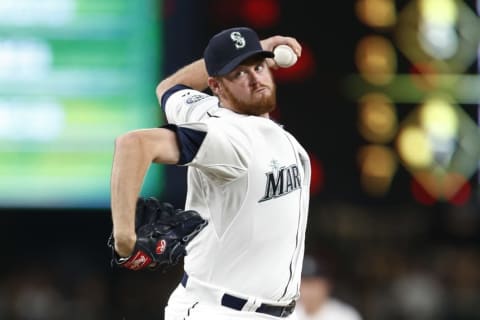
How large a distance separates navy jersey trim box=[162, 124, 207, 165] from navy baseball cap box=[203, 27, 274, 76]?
45 cm

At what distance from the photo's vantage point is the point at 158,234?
374 cm

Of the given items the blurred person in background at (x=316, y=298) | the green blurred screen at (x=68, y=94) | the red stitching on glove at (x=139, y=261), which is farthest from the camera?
the green blurred screen at (x=68, y=94)

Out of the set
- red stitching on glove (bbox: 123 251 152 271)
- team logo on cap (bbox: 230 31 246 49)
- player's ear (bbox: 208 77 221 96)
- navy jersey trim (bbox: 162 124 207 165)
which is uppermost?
team logo on cap (bbox: 230 31 246 49)

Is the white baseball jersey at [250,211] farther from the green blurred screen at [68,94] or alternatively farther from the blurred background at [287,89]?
the green blurred screen at [68,94]

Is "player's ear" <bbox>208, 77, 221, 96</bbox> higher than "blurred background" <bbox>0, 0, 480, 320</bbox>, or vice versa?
"player's ear" <bbox>208, 77, 221, 96</bbox>

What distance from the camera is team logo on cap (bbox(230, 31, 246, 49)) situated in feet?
13.7

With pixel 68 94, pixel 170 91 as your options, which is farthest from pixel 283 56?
pixel 68 94

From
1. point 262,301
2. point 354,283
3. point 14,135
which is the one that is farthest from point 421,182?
point 262,301

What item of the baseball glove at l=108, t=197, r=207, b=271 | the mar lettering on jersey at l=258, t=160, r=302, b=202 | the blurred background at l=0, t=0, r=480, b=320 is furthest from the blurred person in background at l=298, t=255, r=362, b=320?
A: the baseball glove at l=108, t=197, r=207, b=271

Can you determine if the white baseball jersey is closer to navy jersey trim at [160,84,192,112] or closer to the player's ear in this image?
the player's ear

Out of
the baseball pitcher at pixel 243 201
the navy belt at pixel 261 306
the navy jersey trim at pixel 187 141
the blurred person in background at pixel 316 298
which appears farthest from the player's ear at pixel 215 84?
the blurred person in background at pixel 316 298

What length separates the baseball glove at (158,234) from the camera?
3693 mm

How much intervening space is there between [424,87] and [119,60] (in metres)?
2.04

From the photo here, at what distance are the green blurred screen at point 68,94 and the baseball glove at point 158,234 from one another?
451 cm
